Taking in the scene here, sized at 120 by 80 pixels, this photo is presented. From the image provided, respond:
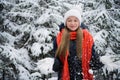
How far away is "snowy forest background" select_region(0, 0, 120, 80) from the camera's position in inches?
250

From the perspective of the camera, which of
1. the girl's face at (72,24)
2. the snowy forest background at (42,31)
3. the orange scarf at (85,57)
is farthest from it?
the snowy forest background at (42,31)

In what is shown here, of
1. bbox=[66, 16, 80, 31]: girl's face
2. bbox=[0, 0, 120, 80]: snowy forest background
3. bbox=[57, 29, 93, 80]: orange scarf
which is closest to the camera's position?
bbox=[57, 29, 93, 80]: orange scarf

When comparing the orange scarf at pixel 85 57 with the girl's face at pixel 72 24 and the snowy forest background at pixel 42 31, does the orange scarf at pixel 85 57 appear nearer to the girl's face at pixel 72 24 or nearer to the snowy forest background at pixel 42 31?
the girl's face at pixel 72 24

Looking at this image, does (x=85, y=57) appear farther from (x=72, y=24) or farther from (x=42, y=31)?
(x=42, y=31)

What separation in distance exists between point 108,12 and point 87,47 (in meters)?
3.71

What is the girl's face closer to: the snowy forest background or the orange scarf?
the orange scarf

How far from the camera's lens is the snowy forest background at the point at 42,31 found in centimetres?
636

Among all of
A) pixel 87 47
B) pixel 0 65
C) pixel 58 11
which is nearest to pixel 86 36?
pixel 87 47

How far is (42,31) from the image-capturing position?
7.22 meters

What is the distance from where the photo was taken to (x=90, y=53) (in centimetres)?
396

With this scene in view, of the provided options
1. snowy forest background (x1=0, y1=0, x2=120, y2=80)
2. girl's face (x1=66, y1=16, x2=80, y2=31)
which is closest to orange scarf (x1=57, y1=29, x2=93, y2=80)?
girl's face (x1=66, y1=16, x2=80, y2=31)

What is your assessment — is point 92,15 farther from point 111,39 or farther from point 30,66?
point 30,66

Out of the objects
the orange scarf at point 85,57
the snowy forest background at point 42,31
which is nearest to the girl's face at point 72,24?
the orange scarf at point 85,57

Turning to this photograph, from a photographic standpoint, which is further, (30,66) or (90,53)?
(30,66)
